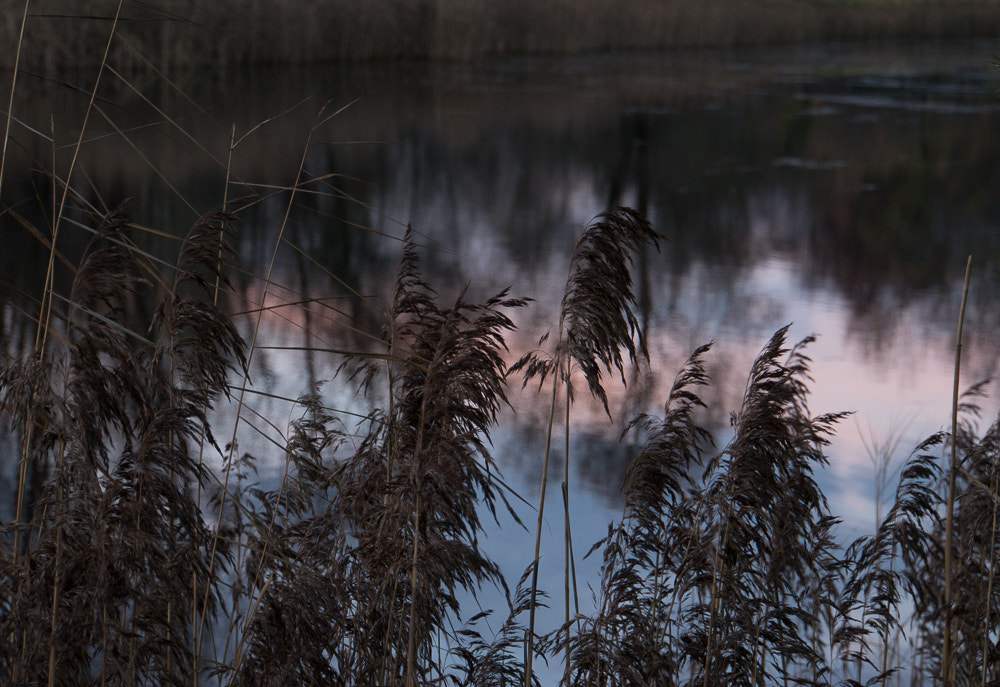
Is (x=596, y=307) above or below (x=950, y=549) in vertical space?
above

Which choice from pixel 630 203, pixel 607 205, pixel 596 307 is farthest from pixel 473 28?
pixel 596 307

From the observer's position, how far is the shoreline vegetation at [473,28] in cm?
1602

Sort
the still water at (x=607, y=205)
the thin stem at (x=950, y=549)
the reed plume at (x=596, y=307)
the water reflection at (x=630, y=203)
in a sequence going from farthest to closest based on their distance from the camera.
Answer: the water reflection at (x=630, y=203), the still water at (x=607, y=205), the reed plume at (x=596, y=307), the thin stem at (x=950, y=549)

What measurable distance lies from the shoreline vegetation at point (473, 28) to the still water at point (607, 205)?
82 centimetres

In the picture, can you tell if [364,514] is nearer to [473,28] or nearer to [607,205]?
[607,205]

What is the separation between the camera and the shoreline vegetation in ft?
52.5

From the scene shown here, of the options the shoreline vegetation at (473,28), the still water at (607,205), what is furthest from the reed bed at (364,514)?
the shoreline vegetation at (473,28)

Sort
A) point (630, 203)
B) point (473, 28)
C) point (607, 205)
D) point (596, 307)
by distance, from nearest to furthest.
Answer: point (596, 307) → point (630, 203) → point (607, 205) → point (473, 28)

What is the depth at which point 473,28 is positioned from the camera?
25062 mm

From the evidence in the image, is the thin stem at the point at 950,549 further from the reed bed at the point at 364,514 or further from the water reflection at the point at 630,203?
the water reflection at the point at 630,203

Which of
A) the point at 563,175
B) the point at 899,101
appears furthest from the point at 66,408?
the point at 899,101

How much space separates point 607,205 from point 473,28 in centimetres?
1244

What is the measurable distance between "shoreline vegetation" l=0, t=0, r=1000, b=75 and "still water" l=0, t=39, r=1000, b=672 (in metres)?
0.82

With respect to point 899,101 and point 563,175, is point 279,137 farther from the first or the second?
point 899,101
